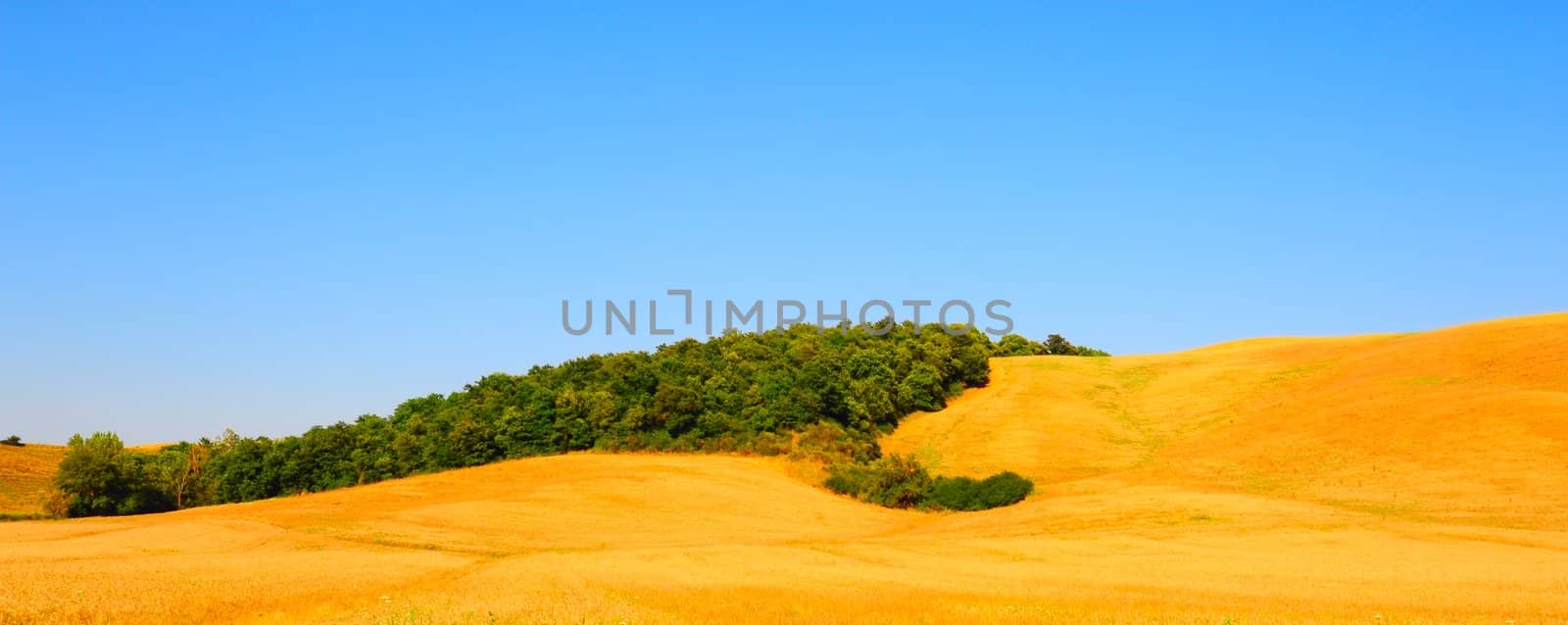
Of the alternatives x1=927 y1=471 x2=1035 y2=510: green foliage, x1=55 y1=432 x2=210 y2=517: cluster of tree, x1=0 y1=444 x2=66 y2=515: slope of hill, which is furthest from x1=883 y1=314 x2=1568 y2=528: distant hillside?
x1=0 y1=444 x2=66 y2=515: slope of hill

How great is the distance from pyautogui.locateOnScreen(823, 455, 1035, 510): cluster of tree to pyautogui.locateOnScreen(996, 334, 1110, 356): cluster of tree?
57.6 meters

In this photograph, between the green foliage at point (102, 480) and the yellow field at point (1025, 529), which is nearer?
the yellow field at point (1025, 529)

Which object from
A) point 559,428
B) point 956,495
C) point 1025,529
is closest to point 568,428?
point 559,428

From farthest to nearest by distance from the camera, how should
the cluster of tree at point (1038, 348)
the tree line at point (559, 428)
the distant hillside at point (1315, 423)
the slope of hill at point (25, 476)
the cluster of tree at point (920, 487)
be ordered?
the cluster of tree at point (1038, 348) < the slope of hill at point (25, 476) < the tree line at point (559, 428) < the cluster of tree at point (920, 487) < the distant hillside at point (1315, 423)

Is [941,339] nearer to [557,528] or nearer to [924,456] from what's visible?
[924,456]

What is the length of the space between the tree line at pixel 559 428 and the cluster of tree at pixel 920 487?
557 cm

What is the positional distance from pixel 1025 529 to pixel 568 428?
118 feet

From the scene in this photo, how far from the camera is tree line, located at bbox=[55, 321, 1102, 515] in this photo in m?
71.4

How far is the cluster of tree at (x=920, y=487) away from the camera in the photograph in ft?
198

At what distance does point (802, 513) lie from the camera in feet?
178

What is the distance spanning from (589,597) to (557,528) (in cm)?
2290

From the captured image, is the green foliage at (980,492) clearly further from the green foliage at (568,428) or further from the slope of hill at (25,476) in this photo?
the slope of hill at (25,476)

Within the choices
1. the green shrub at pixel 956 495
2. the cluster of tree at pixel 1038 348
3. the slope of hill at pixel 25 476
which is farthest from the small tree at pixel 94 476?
the cluster of tree at pixel 1038 348

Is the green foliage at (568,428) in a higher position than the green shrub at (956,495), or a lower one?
higher
